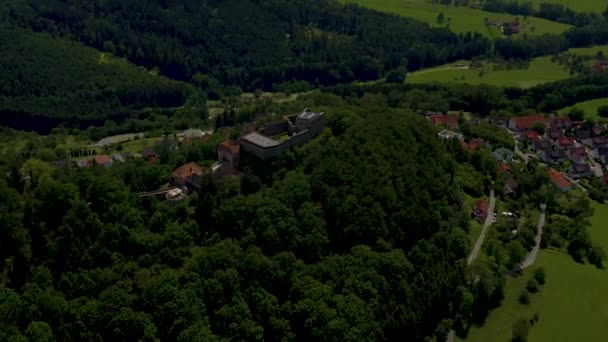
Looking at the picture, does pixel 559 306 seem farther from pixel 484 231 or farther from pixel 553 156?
pixel 553 156

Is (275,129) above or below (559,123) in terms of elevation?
above

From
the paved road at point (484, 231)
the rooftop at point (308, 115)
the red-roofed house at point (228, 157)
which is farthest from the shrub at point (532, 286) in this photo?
the red-roofed house at point (228, 157)

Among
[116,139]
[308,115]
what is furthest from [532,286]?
[116,139]

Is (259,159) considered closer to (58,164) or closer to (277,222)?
(277,222)

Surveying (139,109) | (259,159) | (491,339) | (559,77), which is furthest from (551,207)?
(139,109)

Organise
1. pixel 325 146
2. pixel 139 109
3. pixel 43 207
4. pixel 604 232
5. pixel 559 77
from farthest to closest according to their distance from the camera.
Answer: pixel 559 77, pixel 139 109, pixel 604 232, pixel 325 146, pixel 43 207

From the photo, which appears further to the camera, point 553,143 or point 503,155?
point 553,143

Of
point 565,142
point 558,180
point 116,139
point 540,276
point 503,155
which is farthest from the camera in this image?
point 116,139
